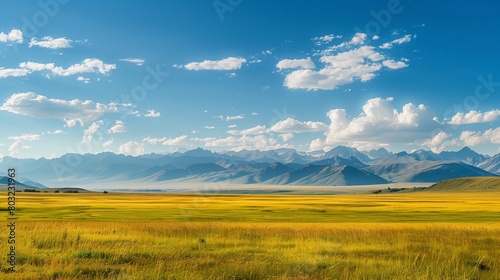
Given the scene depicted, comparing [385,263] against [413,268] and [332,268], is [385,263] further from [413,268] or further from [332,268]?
[332,268]

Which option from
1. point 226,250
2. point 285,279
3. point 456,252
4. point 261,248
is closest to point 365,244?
point 456,252

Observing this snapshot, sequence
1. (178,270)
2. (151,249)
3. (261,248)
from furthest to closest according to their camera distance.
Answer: (261,248), (151,249), (178,270)

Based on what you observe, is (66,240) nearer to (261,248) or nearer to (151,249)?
(151,249)

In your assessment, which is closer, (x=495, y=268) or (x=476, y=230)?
(x=495, y=268)

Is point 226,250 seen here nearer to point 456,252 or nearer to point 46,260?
point 46,260

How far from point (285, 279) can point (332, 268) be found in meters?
3.14

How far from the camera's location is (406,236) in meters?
28.5

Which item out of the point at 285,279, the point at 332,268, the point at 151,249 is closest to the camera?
the point at 285,279

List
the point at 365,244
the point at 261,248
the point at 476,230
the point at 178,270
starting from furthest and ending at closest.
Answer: the point at 476,230, the point at 365,244, the point at 261,248, the point at 178,270

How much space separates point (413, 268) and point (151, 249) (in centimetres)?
1206

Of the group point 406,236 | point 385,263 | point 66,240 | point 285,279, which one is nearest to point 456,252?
point 385,263

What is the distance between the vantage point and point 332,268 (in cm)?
1647

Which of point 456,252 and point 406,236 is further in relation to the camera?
point 406,236

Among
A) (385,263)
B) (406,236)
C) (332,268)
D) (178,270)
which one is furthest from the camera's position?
(406,236)
